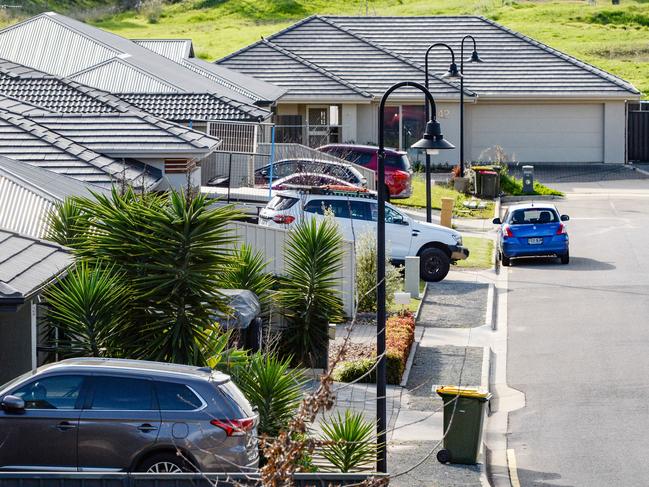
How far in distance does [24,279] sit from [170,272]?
74.8 inches

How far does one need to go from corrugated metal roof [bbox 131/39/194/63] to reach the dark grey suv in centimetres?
3229

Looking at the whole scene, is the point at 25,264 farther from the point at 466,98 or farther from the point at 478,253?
the point at 466,98

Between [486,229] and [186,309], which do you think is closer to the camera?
[186,309]

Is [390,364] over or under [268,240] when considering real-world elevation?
under

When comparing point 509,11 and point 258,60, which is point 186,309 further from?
point 509,11

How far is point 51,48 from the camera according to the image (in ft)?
117

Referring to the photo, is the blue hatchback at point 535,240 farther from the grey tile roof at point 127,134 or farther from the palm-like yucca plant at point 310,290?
the palm-like yucca plant at point 310,290

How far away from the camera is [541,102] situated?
47.3m

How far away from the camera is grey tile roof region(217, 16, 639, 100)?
47000 millimetres

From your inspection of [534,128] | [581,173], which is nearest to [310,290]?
[581,173]

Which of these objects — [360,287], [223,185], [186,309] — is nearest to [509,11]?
[223,185]

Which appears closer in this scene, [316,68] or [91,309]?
[91,309]

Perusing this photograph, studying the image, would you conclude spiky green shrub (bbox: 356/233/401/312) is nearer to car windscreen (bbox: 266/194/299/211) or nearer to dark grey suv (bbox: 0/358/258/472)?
car windscreen (bbox: 266/194/299/211)

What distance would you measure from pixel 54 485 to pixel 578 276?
19.4m
